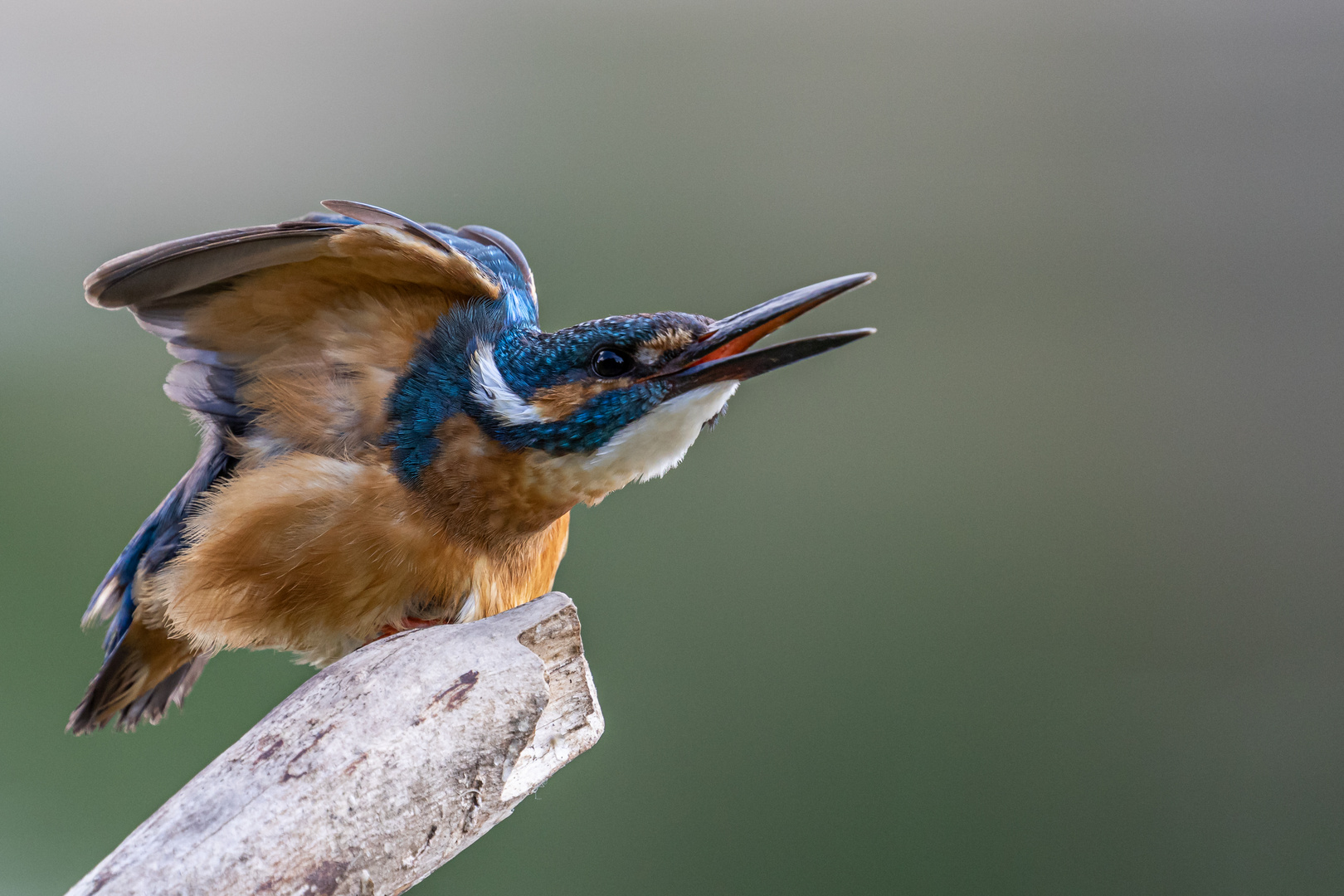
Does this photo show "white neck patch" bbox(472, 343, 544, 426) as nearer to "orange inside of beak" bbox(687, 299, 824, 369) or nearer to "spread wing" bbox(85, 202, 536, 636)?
"spread wing" bbox(85, 202, 536, 636)

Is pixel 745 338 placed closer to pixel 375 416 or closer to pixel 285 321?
pixel 375 416

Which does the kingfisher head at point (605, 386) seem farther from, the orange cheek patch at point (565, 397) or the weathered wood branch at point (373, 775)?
the weathered wood branch at point (373, 775)

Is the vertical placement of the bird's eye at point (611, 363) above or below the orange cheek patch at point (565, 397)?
above

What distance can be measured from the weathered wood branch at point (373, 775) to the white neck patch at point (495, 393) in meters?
0.24

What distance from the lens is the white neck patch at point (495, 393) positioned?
117 cm

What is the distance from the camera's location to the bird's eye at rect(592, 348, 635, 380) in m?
1.13

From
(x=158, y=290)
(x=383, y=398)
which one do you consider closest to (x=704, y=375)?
(x=383, y=398)

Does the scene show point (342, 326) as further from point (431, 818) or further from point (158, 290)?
point (431, 818)

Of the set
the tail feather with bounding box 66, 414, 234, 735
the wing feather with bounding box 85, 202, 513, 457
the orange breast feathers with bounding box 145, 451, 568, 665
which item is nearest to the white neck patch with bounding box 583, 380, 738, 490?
the orange breast feathers with bounding box 145, 451, 568, 665

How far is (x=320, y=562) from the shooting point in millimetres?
1204

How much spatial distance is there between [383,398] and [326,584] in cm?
24

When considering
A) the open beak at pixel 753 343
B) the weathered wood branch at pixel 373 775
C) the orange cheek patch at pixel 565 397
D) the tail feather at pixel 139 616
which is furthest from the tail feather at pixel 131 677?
the open beak at pixel 753 343

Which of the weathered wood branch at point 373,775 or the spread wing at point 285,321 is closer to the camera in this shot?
the weathered wood branch at point 373,775

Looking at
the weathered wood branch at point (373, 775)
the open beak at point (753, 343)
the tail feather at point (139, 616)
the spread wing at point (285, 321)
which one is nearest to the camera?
the weathered wood branch at point (373, 775)
